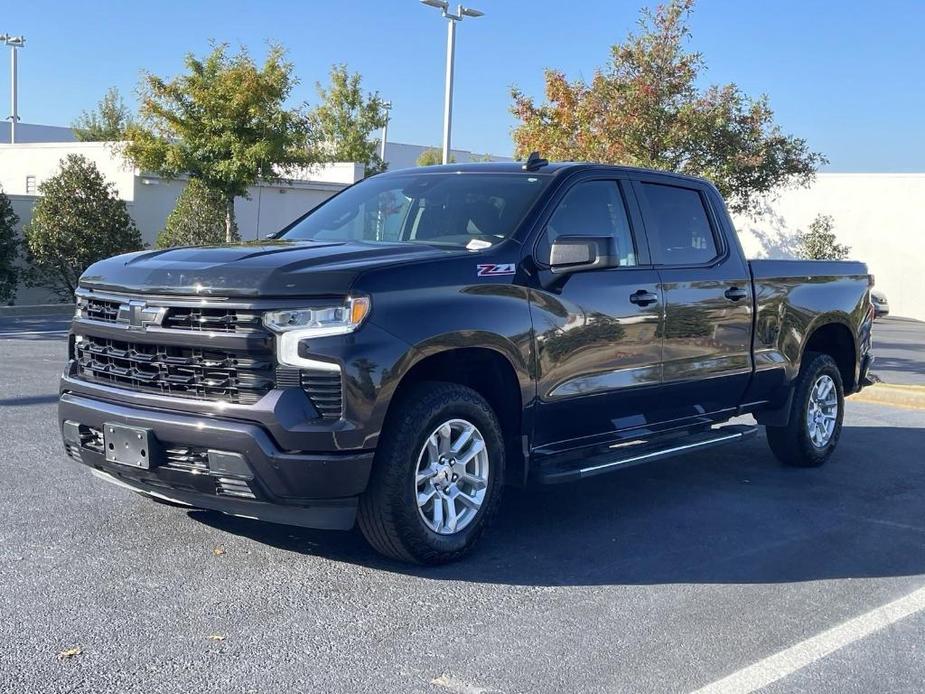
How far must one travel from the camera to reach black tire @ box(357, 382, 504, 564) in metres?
4.97

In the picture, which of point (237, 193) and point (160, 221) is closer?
point (237, 193)

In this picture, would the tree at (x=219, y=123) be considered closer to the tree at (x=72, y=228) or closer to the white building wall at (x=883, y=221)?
the tree at (x=72, y=228)

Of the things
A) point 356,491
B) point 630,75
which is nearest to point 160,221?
point 630,75

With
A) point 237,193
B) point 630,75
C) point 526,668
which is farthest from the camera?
point 237,193

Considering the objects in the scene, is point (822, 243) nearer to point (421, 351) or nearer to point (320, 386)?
point (421, 351)

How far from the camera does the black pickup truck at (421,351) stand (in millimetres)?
4766

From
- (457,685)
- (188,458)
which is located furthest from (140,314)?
(457,685)

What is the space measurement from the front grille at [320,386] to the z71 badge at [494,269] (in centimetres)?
105

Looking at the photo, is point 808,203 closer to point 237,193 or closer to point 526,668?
point 237,193

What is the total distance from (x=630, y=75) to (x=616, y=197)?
11.4 meters

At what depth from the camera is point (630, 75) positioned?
56.8ft

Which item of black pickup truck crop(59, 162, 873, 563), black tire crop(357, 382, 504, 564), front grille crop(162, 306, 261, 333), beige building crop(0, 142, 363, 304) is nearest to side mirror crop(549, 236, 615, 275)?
black pickup truck crop(59, 162, 873, 563)

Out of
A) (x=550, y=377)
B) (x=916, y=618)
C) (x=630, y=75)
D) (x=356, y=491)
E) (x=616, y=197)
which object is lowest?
(x=916, y=618)

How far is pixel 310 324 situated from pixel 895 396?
8893 millimetres
